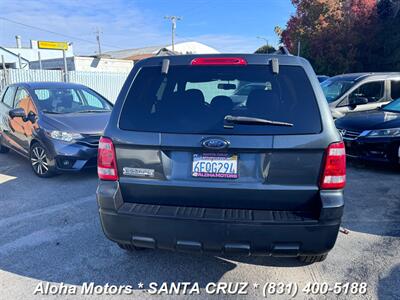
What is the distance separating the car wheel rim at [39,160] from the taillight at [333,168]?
481 cm

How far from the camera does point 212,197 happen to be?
2643 millimetres

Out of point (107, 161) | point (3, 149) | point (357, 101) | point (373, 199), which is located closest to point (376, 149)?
point (373, 199)

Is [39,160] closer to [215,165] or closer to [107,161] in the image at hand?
[107,161]

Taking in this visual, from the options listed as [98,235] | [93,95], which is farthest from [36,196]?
[93,95]

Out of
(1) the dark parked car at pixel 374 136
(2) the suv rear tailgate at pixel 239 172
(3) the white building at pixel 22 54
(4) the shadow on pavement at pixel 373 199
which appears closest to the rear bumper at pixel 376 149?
(1) the dark parked car at pixel 374 136

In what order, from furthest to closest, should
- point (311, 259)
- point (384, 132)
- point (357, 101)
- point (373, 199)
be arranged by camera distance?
point (357, 101) → point (384, 132) → point (373, 199) → point (311, 259)

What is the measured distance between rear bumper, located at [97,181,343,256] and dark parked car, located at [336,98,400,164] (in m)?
4.24

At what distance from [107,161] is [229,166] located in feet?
3.11

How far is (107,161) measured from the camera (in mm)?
2795

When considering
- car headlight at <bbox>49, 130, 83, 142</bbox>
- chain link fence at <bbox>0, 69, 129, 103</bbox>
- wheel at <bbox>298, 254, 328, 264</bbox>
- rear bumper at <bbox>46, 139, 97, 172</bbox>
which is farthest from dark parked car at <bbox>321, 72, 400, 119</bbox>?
chain link fence at <bbox>0, 69, 129, 103</bbox>

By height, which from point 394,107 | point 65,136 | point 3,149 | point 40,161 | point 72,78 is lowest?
point 3,149

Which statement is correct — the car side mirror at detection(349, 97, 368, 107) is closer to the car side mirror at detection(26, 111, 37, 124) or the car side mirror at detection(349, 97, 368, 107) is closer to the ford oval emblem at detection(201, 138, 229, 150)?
the ford oval emblem at detection(201, 138, 229, 150)

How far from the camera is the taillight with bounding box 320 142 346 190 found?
8.43 feet

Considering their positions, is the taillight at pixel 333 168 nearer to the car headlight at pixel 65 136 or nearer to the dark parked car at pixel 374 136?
the dark parked car at pixel 374 136
